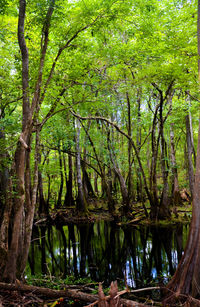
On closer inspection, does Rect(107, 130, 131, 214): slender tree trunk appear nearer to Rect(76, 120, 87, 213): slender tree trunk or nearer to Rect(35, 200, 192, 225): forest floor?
Rect(35, 200, 192, 225): forest floor

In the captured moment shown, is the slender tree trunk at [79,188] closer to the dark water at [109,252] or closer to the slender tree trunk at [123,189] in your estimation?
the dark water at [109,252]

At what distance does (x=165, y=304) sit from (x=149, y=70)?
7846mm

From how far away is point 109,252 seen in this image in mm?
9883

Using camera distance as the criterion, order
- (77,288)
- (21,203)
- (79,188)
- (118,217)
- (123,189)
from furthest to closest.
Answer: (79,188) → (118,217) → (123,189) → (77,288) → (21,203)

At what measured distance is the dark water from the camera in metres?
7.38

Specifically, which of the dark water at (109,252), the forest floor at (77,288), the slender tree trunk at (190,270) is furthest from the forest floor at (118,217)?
the slender tree trunk at (190,270)

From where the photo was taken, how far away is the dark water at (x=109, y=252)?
738cm

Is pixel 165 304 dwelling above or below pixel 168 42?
below

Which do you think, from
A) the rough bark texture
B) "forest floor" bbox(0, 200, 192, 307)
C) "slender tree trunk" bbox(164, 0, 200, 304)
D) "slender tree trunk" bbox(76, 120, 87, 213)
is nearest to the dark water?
"forest floor" bbox(0, 200, 192, 307)

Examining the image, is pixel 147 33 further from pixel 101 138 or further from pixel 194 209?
pixel 101 138

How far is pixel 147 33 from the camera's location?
735cm

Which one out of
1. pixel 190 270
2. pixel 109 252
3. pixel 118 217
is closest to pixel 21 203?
pixel 190 270

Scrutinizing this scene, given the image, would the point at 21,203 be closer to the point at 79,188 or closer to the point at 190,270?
the point at 190,270

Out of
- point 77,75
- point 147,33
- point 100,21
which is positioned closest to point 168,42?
point 147,33
